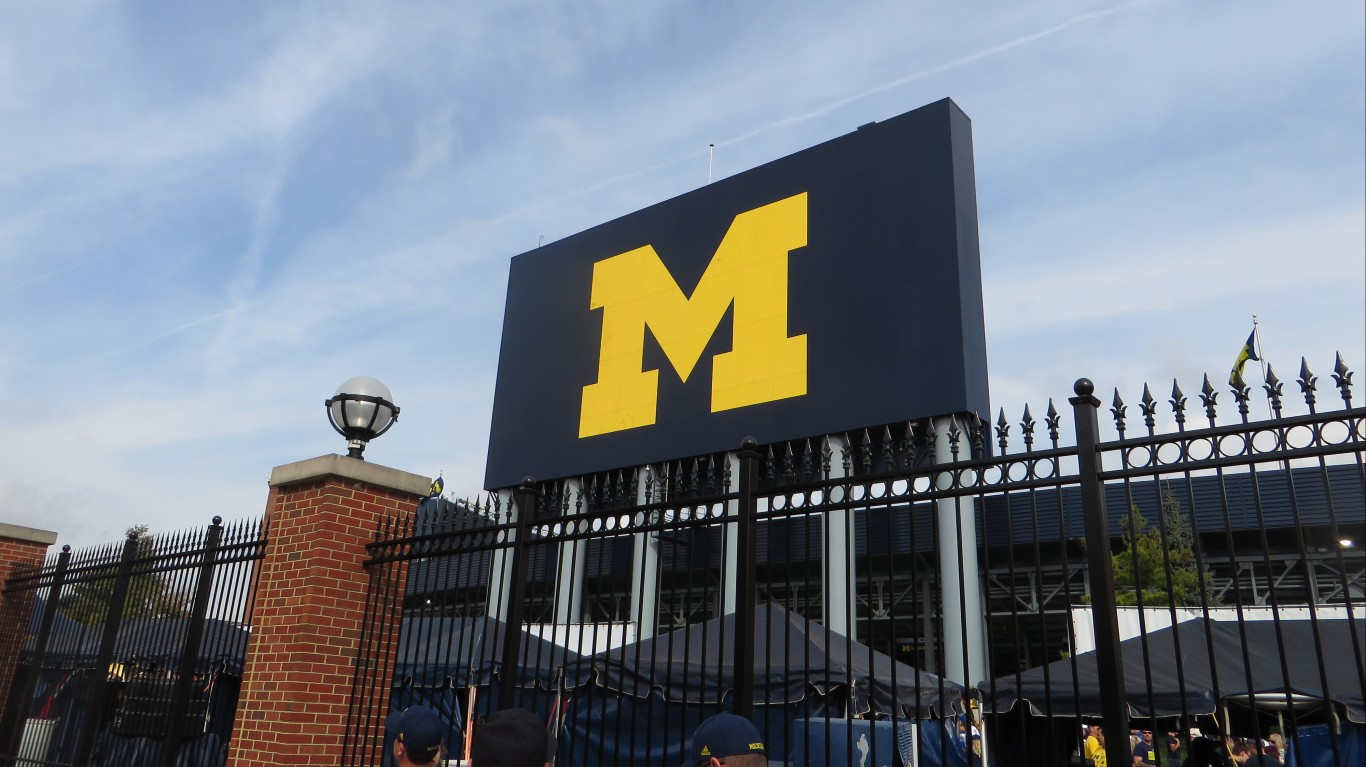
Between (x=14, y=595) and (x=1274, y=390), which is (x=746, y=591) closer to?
(x=1274, y=390)

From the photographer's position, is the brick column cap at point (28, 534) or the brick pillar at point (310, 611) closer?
the brick pillar at point (310, 611)

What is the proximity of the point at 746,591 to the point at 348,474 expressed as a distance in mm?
3720

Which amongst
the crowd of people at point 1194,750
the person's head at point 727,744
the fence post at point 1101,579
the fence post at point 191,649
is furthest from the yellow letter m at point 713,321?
the person's head at point 727,744

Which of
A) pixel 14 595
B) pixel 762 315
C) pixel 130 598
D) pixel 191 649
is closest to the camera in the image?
pixel 191 649

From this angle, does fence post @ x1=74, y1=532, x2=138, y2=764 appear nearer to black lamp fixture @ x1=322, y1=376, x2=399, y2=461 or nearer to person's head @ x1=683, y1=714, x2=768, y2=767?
black lamp fixture @ x1=322, y1=376, x2=399, y2=461

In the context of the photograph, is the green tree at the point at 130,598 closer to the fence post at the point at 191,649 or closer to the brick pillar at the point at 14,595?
the fence post at the point at 191,649

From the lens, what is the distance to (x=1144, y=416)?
4.57m

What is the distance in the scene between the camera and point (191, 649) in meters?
8.20

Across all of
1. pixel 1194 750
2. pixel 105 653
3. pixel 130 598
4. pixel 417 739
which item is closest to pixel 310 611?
pixel 105 653

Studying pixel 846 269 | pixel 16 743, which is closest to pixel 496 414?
pixel 846 269

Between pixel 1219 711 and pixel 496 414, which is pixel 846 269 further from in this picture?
pixel 1219 711

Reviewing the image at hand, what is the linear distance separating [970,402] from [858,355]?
2672mm

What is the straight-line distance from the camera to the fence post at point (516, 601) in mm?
6172

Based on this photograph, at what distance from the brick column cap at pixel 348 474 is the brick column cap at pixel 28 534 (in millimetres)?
6225
